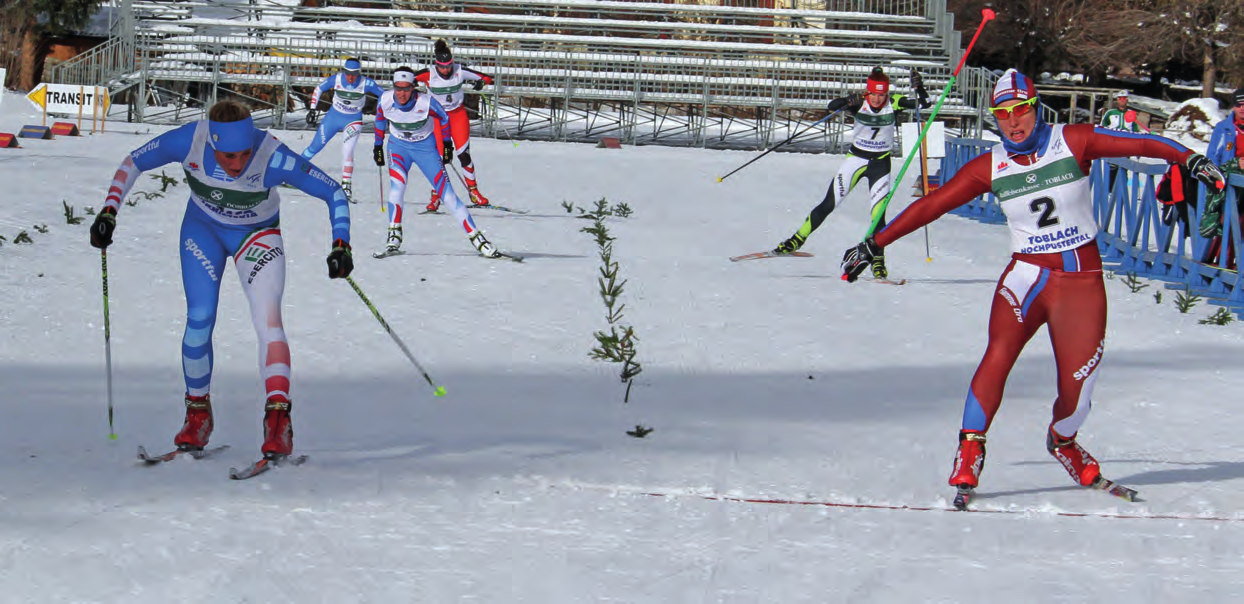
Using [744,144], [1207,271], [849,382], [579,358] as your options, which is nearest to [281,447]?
[579,358]

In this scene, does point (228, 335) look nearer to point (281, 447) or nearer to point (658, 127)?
point (281, 447)

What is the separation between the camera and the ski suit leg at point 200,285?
670 cm

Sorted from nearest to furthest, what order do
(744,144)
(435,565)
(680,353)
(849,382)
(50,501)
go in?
(435,565)
(50,501)
(849,382)
(680,353)
(744,144)

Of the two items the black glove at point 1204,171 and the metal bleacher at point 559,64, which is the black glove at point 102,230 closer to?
the black glove at point 1204,171

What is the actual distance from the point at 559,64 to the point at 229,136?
23381mm

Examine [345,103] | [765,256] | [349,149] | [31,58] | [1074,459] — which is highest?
[345,103]

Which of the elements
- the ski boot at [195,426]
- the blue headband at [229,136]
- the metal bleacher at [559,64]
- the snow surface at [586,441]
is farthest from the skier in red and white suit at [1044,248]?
the metal bleacher at [559,64]

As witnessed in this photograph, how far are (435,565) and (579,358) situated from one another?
4.50 meters

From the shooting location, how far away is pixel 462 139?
17.2m

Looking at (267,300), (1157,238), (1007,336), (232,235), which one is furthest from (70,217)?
(1007,336)

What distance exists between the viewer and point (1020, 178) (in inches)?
256

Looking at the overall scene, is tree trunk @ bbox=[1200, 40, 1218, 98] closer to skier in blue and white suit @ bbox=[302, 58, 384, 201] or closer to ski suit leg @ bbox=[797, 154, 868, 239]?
skier in blue and white suit @ bbox=[302, 58, 384, 201]

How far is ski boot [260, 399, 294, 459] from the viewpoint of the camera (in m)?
6.52

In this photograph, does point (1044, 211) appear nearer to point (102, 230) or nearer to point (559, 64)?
point (102, 230)
